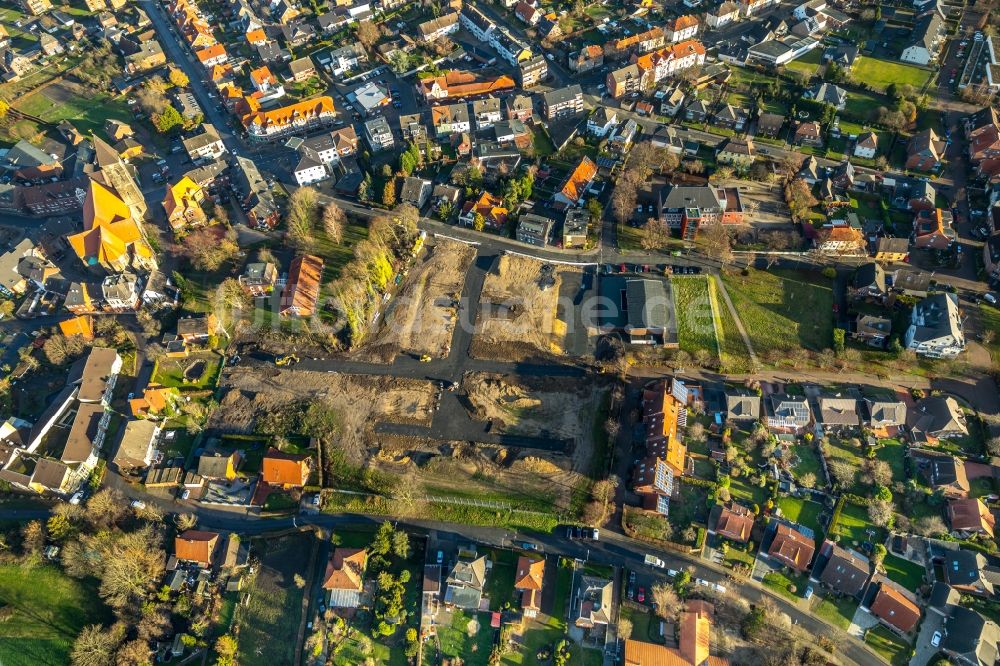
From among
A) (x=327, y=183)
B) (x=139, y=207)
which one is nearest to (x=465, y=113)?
(x=327, y=183)

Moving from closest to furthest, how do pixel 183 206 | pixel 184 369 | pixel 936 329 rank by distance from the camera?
pixel 936 329 → pixel 184 369 → pixel 183 206

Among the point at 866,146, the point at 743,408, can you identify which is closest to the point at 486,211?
the point at 743,408

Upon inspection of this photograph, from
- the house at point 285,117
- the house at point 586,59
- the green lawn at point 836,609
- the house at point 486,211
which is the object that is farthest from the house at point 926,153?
the house at point 285,117

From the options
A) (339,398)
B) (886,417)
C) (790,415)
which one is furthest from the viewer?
(339,398)

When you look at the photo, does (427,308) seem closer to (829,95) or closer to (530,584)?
(530,584)

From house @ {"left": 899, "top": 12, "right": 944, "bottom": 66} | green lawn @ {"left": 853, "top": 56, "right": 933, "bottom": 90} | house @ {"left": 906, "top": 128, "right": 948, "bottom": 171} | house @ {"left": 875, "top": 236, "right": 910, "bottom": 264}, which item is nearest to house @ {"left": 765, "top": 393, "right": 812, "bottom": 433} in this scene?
house @ {"left": 875, "top": 236, "right": 910, "bottom": 264}

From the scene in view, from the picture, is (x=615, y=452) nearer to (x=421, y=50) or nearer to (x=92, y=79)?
(x=421, y=50)
